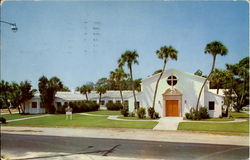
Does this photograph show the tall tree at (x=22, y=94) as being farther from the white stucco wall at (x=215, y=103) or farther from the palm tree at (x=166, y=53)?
the white stucco wall at (x=215, y=103)

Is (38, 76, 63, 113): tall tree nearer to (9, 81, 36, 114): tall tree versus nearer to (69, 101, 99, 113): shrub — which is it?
(9, 81, 36, 114): tall tree

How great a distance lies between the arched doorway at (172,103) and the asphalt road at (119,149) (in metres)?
12.4

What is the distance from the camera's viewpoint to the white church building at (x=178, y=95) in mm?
25422

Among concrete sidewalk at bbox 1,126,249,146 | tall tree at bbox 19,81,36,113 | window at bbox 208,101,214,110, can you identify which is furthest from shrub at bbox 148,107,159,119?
tall tree at bbox 19,81,36,113

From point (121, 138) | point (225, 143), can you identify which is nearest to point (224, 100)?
point (225, 143)

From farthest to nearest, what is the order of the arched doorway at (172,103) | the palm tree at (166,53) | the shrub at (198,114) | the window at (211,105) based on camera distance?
the arched doorway at (172,103), the window at (211,105), the shrub at (198,114), the palm tree at (166,53)

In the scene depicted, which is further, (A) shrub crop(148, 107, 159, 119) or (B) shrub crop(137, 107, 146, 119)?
(B) shrub crop(137, 107, 146, 119)

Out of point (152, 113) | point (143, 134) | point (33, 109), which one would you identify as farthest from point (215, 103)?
point (33, 109)

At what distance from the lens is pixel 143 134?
16.7 meters

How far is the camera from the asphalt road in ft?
36.1

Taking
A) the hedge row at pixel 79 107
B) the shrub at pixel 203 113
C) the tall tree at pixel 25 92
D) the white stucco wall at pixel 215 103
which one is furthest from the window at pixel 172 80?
the tall tree at pixel 25 92

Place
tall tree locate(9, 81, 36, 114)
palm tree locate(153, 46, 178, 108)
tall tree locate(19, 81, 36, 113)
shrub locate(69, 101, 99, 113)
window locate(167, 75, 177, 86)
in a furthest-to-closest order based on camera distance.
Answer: shrub locate(69, 101, 99, 113) < tall tree locate(19, 81, 36, 113) < tall tree locate(9, 81, 36, 114) < window locate(167, 75, 177, 86) < palm tree locate(153, 46, 178, 108)

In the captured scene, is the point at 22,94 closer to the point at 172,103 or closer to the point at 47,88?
the point at 47,88

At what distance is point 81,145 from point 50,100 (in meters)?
20.2
